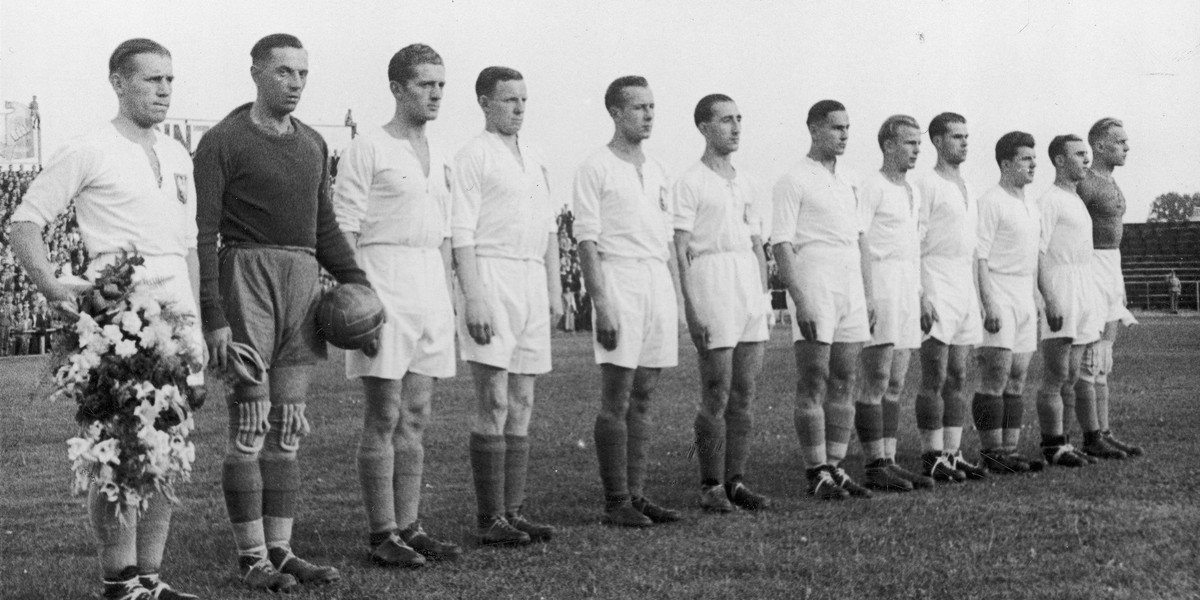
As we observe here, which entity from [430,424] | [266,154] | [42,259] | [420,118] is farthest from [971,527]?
[430,424]

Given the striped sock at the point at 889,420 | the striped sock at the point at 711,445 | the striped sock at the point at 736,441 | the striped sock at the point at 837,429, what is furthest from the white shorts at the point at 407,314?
the striped sock at the point at 889,420

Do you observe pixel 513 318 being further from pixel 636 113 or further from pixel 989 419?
pixel 989 419

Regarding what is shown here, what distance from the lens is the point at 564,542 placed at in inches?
289

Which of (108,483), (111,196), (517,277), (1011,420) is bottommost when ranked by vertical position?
(1011,420)

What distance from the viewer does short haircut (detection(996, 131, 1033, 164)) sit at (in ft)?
36.0

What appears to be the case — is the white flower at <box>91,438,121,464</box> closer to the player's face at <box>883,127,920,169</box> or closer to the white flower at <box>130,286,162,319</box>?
the white flower at <box>130,286,162,319</box>

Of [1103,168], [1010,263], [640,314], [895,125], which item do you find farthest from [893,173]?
[1103,168]

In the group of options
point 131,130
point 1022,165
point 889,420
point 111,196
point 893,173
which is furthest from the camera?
point 1022,165

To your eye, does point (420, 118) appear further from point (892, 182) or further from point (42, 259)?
point (892, 182)

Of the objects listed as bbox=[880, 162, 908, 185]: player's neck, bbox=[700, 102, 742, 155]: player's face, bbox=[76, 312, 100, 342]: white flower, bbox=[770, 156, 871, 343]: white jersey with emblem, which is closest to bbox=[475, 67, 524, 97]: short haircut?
bbox=[700, 102, 742, 155]: player's face

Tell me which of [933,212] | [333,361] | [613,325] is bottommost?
[333,361]

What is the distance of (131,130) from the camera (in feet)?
19.5

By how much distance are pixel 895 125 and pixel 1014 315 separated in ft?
6.24

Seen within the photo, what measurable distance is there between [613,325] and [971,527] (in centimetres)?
226
